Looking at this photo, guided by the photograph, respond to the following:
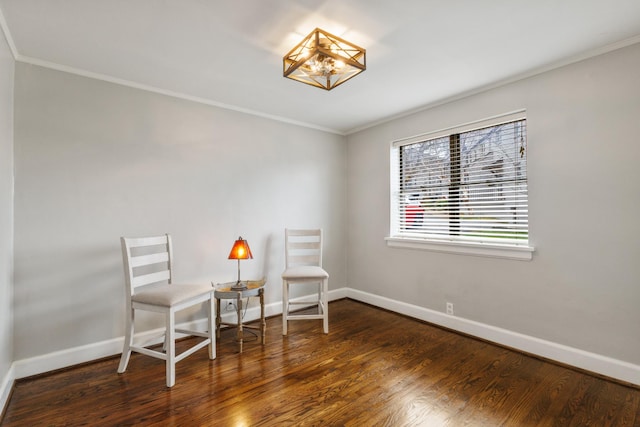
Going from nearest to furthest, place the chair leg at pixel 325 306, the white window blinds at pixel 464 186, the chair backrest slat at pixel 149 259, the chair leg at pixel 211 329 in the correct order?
the chair backrest slat at pixel 149 259 < the chair leg at pixel 211 329 < the white window blinds at pixel 464 186 < the chair leg at pixel 325 306

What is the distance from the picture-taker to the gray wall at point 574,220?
214 centimetres

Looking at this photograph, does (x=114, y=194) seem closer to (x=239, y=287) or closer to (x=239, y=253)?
(x=239, y=253)

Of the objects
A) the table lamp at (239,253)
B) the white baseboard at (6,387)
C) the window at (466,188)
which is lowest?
the white baseboard at (6,387)

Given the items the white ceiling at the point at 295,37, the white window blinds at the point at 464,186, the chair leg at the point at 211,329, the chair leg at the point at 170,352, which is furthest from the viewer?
the white window blinds at the point at 464,186

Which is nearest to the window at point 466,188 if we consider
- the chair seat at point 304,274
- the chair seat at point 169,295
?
the chair seat at point 304,274

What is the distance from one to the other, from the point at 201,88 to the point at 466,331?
342 cm

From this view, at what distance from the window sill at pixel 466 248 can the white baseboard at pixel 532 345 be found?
26.0 inches

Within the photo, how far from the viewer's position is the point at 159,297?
2201 mm

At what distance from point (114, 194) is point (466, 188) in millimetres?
3268

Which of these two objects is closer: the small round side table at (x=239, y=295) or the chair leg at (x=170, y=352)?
the chair leg at (x=170, y=352)

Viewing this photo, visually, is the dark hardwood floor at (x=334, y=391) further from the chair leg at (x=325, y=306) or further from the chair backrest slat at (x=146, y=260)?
the chair backrest slat at (x=146, y=260)

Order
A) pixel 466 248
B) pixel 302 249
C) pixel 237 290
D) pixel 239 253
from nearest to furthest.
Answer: pixel 237 290
pixel 239 253
pixel 466 248
pixel 302 249

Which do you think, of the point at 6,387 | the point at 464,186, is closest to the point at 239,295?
the point at 6,387

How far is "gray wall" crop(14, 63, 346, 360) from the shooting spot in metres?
2.32
